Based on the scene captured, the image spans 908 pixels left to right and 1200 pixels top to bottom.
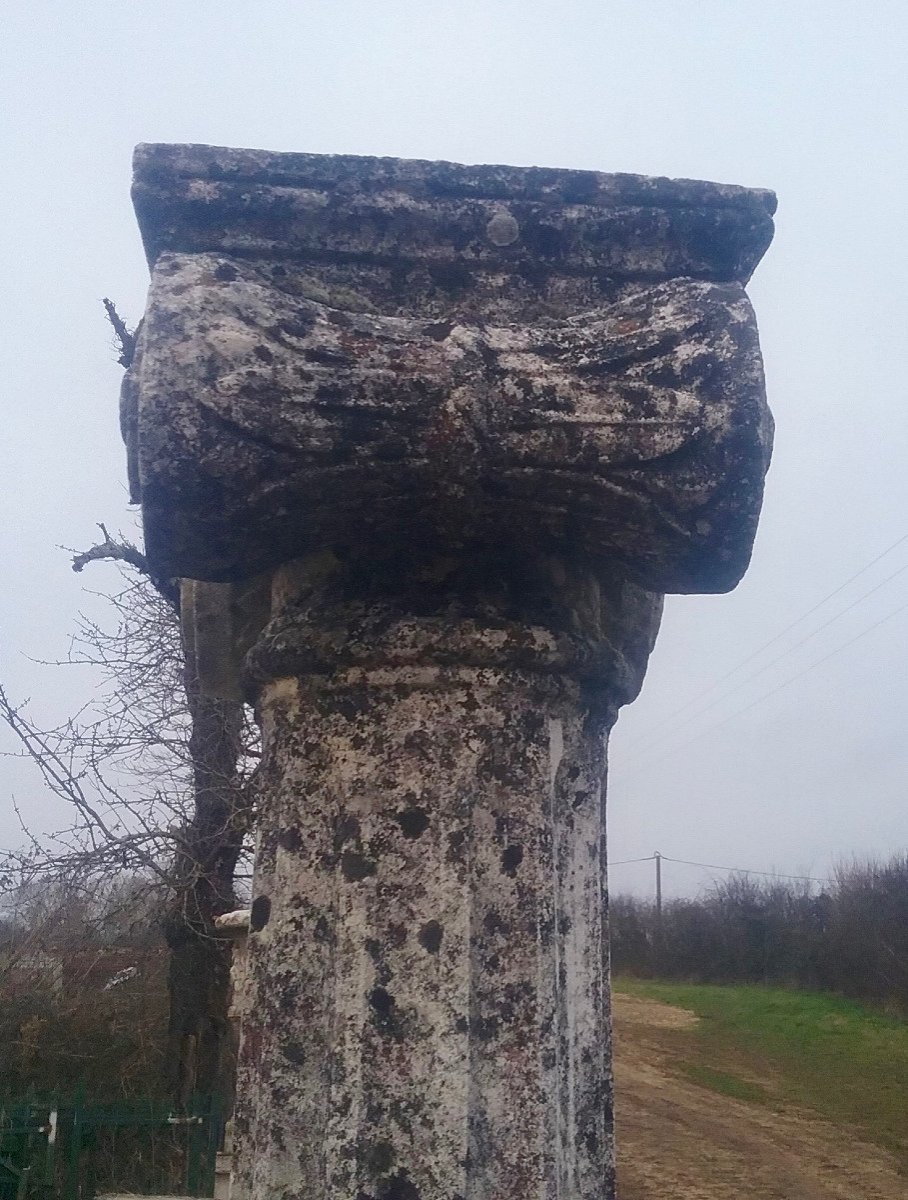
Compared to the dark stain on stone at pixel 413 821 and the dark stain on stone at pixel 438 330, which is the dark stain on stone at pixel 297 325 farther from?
the dark stain on stone at pixel 413 821

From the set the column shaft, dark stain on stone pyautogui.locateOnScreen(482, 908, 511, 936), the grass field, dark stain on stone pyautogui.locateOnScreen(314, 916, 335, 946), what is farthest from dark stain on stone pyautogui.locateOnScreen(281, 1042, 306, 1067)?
the grass field

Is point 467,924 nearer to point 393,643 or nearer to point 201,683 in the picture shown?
point 393,643

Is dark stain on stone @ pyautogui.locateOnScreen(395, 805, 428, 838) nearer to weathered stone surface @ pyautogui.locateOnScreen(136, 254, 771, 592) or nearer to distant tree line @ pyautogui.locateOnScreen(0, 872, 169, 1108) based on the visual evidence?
weathered stone surface @ pyautogui.locateOnScreen(136, 254, 771, 592)

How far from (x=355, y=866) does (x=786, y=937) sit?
21931 mm

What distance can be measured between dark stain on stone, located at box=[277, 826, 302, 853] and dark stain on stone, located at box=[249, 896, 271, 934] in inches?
2.6

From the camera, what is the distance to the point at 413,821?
113 cm

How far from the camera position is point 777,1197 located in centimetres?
766

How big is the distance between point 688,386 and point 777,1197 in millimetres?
8247

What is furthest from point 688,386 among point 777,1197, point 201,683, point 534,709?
point 777,1197

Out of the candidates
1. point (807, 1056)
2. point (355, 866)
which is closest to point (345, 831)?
point (355, 866)

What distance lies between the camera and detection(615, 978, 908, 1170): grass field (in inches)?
417

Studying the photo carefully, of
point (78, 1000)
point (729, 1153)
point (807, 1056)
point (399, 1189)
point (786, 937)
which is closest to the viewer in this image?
point (399, 1189)

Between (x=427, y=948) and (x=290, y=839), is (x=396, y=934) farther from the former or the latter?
(x=290, y=839)

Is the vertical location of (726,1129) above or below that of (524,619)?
below
